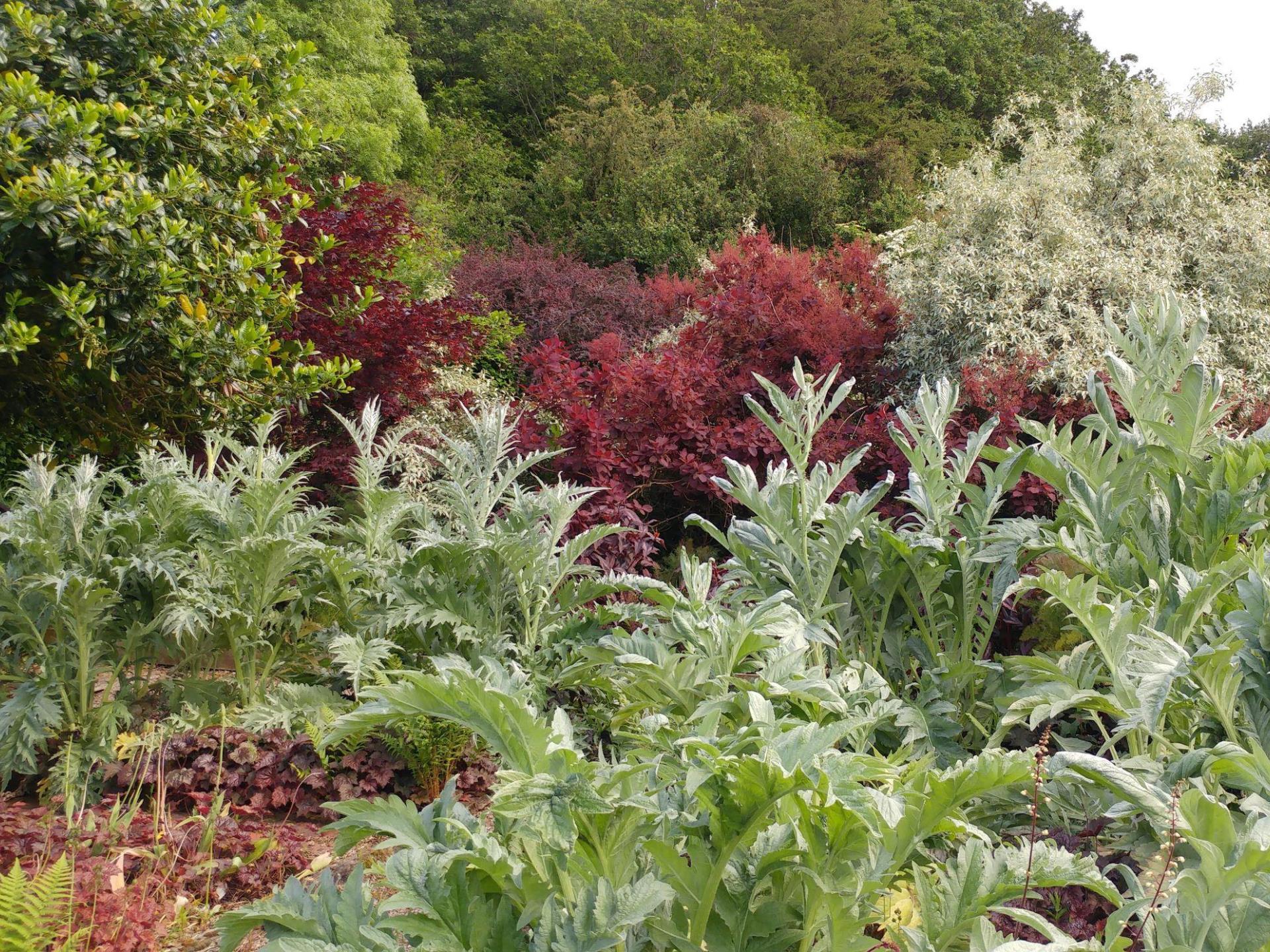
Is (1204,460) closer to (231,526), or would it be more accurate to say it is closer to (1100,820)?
(1100,820)

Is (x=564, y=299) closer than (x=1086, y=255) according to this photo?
No

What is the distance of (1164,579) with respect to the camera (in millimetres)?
2564

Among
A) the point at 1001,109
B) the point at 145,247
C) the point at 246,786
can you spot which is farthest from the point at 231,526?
the point at 1001,109

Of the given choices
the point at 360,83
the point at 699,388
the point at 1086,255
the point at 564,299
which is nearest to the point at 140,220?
the point at 699,388

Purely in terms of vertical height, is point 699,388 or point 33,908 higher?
point 699,388

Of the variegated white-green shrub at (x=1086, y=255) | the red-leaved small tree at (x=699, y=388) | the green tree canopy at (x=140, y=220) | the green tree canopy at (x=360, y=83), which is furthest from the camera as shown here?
the green tree canopy at (x=360, y=83)

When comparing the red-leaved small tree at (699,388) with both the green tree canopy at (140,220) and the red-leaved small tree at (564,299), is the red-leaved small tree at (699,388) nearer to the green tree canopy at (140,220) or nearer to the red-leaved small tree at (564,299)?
the green tree canopy at (140,220)

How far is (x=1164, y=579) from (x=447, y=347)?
4.49 metres

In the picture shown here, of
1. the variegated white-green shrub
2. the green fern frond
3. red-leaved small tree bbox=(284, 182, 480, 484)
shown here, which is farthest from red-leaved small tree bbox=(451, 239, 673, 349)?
the green fern frond

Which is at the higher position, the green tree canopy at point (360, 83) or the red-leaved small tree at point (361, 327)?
the green tree canopy at point (360, 83)

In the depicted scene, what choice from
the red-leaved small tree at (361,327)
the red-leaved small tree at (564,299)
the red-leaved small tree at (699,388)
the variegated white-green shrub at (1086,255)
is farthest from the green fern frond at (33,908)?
the red-leaved small tree at (564,299)

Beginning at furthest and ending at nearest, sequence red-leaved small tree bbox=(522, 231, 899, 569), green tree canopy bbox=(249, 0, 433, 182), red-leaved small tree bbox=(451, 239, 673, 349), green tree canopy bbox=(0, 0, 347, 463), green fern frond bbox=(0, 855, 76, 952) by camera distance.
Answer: green tree canopy bbox=(249, 0, 433, 182) → red-leaved small tree bbox=(451, 239, 673, 349) → red-leaved small tree bbox=(522, 231, 899, 569) → green tree canopy bbox=(0, 0, 347, 463) → green fern frond bbox=(0, 855, 76, 952)

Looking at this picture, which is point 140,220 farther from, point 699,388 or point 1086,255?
point 1086,255

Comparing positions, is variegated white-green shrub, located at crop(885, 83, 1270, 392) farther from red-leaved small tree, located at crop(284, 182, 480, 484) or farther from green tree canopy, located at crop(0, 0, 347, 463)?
green tree canopy, located at crop(0, 0, 347, 463)
